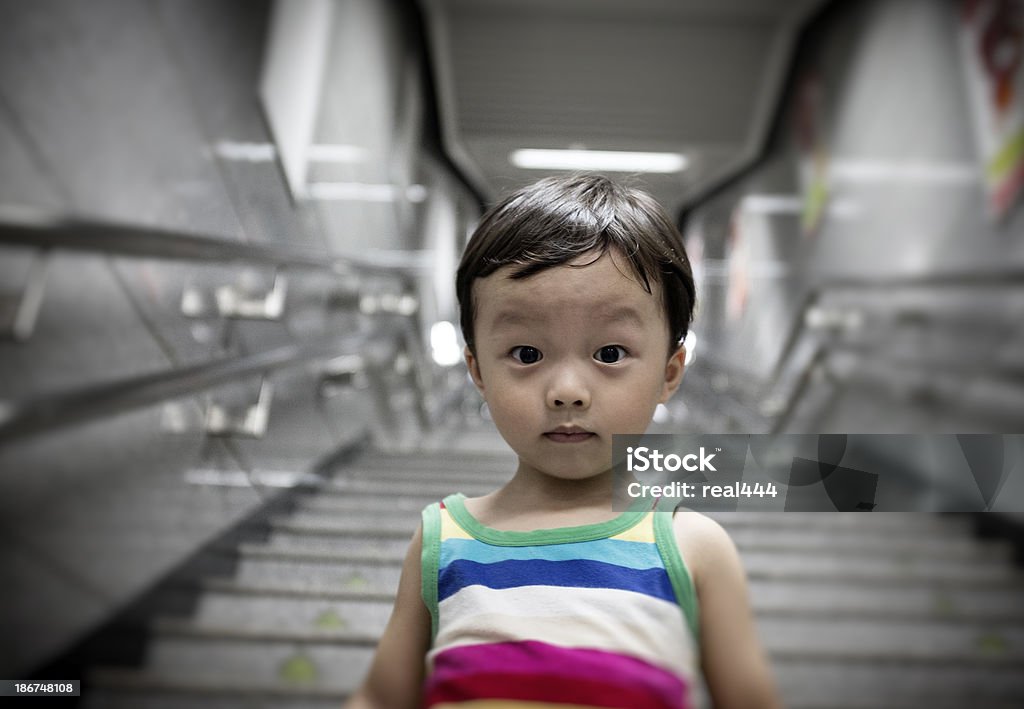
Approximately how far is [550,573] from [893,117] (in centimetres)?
362

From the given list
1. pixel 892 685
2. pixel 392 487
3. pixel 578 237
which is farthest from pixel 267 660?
pixel 892 685

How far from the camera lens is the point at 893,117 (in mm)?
3623

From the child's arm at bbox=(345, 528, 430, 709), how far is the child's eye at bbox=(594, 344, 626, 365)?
264 mm

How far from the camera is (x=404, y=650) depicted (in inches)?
31.5

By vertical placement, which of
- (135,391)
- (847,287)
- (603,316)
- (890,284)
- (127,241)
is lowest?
(603,316)

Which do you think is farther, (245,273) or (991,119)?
(991,119)

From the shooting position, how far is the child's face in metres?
0.72

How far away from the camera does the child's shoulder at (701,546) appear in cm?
74

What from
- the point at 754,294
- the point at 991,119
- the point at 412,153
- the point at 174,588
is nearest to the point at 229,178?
the point at 412,153

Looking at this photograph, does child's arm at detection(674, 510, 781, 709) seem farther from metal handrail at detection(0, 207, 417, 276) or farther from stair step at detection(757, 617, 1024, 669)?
metal handrail at detection(0, 207, 417, 276)

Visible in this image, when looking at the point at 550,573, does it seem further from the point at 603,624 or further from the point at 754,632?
the point at 754,632

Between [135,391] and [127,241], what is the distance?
8.5 inches

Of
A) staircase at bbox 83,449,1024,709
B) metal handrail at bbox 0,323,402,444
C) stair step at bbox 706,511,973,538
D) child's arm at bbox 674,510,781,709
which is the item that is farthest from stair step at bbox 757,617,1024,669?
metal handrail at bbox 0,323,402,444

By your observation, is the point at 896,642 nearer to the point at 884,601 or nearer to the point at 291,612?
the point at 884,601
